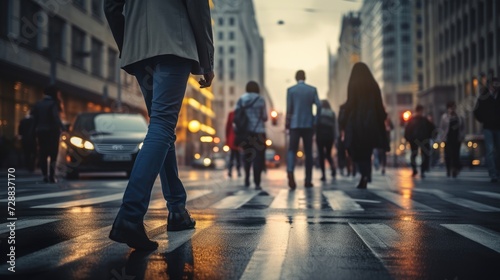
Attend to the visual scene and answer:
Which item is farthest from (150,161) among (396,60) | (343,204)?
(396,60)

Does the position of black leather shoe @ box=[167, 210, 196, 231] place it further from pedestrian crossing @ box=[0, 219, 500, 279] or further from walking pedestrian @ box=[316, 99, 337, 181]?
walking pedestrian @ box=[316, 99, 337, 181]

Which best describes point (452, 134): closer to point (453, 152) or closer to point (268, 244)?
point (453, 152)

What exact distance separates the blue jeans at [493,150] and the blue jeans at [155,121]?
32.2 ft

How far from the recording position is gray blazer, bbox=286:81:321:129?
1112 centimetres

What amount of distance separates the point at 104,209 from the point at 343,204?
2.53m

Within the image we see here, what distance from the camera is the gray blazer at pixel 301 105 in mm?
11125

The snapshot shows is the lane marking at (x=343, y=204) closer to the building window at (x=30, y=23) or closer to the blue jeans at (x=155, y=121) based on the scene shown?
the blue jeans at (x=155, y=121)

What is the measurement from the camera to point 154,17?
12.6ft

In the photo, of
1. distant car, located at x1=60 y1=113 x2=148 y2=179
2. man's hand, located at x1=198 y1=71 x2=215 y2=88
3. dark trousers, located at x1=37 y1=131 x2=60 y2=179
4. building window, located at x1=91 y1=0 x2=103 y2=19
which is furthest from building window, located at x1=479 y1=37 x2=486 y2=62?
man's hand, located at x1=198 y1=71 x2=215 y2=88

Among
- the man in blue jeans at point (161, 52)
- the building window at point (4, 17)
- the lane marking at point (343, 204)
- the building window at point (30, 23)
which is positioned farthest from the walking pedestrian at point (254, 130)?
the building window at point (30, 23)

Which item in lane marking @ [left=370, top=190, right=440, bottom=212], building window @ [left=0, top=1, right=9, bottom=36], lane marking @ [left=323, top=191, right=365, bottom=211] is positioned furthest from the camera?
building window @ [left=0, top=1, right=9, bottom=36]

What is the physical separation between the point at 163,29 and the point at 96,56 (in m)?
34.0

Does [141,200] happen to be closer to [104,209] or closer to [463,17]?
[104,209]

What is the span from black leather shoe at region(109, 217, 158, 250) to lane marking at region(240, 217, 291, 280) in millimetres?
603
